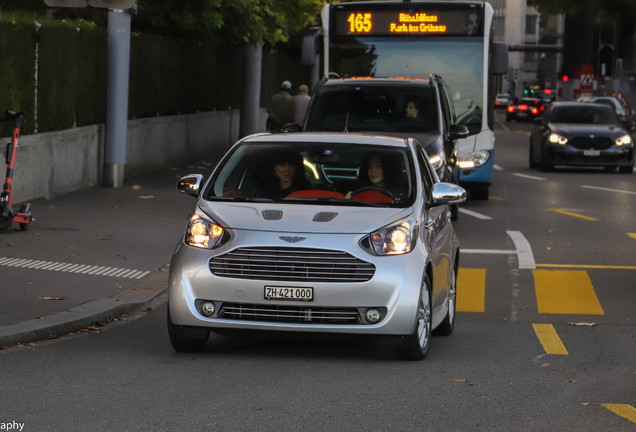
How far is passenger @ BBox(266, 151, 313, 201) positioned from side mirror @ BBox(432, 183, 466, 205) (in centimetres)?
87

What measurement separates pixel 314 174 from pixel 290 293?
1384 millimetres

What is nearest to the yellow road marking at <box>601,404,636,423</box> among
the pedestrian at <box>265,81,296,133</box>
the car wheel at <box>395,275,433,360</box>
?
the car wheel at <box>395,275,433,360</box>

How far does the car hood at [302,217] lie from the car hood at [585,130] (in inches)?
811

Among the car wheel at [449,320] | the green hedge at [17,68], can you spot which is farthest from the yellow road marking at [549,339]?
the green hedge at [17,68]

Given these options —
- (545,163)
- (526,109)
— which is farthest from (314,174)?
(526,109)

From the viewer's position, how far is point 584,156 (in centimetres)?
2808

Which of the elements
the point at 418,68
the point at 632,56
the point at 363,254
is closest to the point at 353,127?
the point at 418,68

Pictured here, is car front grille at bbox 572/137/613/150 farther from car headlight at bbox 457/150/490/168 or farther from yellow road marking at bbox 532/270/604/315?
yellow road marking at bbox 532/270/604/315

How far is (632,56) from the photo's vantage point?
8819 cm

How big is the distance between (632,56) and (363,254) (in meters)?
84.3

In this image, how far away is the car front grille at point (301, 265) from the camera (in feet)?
24.9

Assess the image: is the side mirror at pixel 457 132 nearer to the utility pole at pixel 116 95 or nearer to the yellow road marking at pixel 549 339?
the utility pole at pixel 116 95

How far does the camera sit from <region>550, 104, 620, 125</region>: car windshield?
29.1m

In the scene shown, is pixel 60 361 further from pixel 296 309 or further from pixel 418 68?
pixel 418 68
